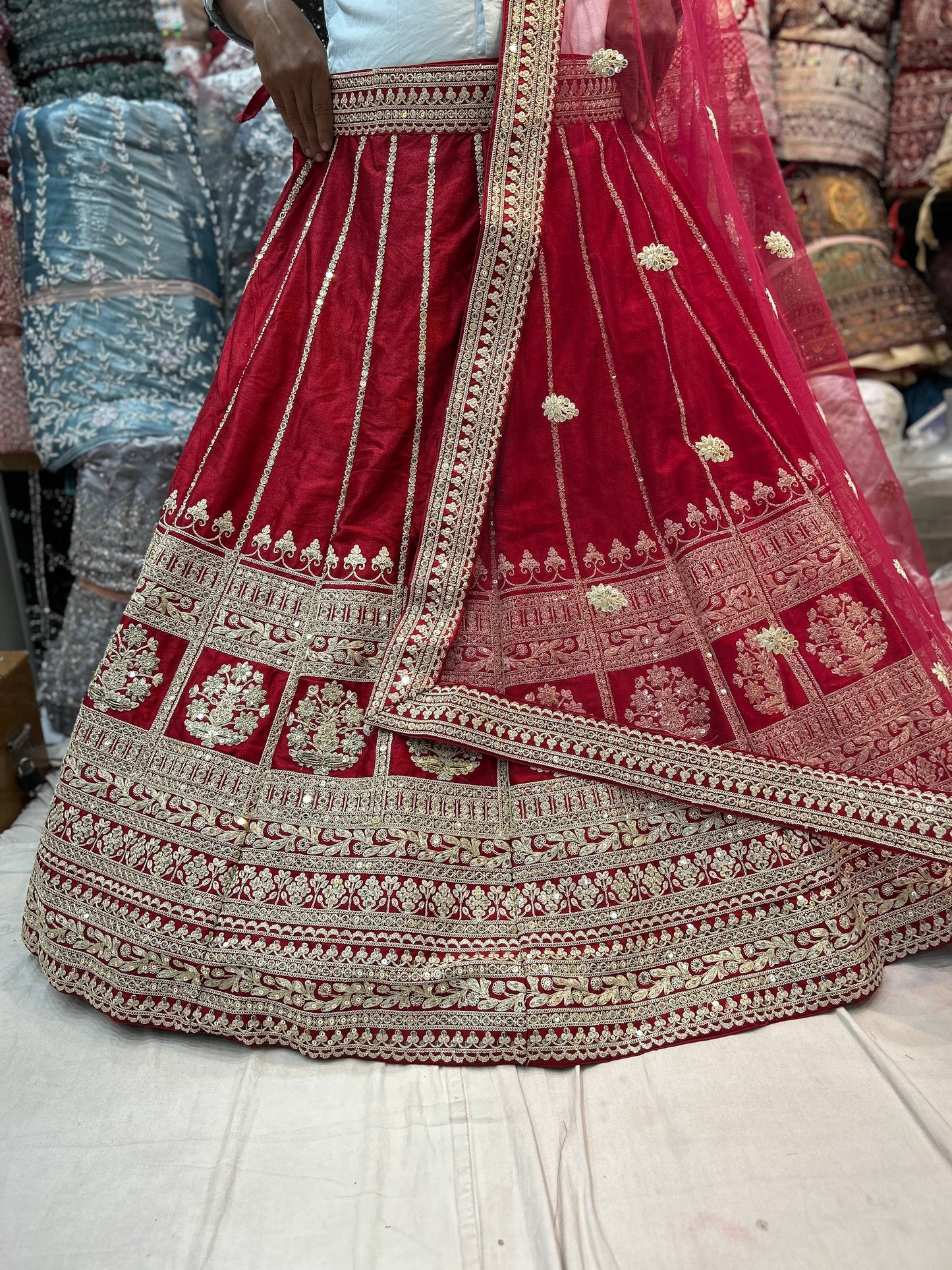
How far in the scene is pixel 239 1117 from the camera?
0.98m

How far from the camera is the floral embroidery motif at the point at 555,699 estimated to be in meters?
1.20

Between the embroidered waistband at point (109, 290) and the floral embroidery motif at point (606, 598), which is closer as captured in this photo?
the floral embroidery motif at point (606, 598)

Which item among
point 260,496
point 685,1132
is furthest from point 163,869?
point 685,1132

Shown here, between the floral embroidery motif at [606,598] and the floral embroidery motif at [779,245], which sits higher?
the floral embroidery motif at [779,245]

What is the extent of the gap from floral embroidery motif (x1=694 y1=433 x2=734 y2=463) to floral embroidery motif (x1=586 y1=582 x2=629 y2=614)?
8.1 inches

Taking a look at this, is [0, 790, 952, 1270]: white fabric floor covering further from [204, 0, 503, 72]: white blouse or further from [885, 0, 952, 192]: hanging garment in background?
[885, 0, 952, 192]: hanging garment in background

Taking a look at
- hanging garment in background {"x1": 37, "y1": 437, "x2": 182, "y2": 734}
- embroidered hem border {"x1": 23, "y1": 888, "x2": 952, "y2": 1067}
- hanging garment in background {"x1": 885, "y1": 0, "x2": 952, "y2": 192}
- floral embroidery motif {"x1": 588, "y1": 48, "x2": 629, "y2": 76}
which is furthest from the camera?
hanging garment in background {"x1": 885, "y1": 0, "x2": 952, "y2": 192}

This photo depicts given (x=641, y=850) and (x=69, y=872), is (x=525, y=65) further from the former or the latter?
(x=69, y=872)

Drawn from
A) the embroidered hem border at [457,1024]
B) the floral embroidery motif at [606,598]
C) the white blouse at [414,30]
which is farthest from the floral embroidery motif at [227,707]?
the white blouse at [414,30]

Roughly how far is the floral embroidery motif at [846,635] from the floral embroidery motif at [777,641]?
0.02 metres

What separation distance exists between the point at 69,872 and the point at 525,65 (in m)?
1.12

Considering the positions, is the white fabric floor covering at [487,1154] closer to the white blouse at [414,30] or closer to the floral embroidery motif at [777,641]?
the floral embroidery motif at [777,641]

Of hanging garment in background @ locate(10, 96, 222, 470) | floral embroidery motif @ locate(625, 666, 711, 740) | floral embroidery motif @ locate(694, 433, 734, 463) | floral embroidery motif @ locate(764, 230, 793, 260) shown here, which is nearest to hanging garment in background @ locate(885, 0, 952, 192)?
floral embroidery motif @ locate(764, 230, 793, 260)

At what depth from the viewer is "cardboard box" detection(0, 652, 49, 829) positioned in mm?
1707
